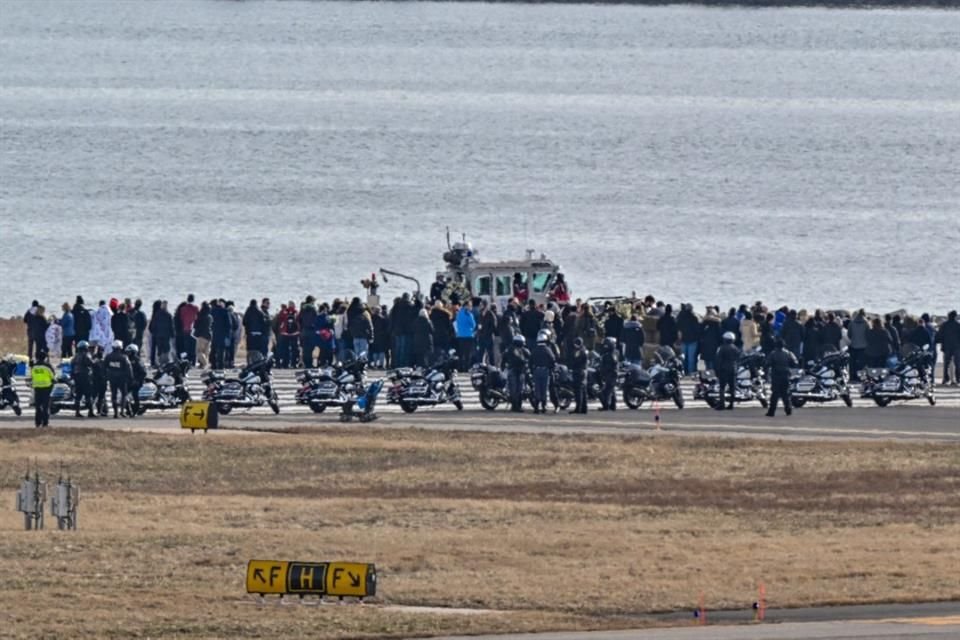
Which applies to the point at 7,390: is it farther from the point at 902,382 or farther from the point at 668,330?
the point at 902,382

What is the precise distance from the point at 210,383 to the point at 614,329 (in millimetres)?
10667

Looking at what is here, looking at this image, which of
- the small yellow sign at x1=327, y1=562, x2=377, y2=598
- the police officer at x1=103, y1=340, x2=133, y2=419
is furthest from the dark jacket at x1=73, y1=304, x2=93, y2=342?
the small yellow sign at x1=327, y1=562, x2=377, y2=598

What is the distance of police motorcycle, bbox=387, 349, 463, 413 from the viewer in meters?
44.0

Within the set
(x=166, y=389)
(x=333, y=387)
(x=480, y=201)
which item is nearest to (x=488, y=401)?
(x=333, y=387)

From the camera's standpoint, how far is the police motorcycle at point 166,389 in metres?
43.4

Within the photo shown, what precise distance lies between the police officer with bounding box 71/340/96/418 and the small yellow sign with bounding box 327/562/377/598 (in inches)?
692

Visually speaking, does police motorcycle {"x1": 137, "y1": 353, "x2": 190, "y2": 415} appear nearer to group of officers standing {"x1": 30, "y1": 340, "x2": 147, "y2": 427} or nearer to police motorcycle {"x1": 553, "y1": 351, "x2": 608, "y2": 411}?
group of officers standing {"x1": 30, "y1": 340, "x2": 147, "y2": 427}

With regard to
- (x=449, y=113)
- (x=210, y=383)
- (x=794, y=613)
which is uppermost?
(x=449, y=113)

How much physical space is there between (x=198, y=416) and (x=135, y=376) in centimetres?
346

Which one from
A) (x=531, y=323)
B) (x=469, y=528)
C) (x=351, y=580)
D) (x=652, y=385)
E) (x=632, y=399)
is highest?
(x=531, y=323)

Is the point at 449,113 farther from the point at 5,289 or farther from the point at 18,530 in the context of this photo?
the point at 18,530

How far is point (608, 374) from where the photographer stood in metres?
44.2

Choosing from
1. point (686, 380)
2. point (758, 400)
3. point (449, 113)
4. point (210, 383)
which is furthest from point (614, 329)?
point (449, 113)

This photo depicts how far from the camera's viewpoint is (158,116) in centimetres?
19650
